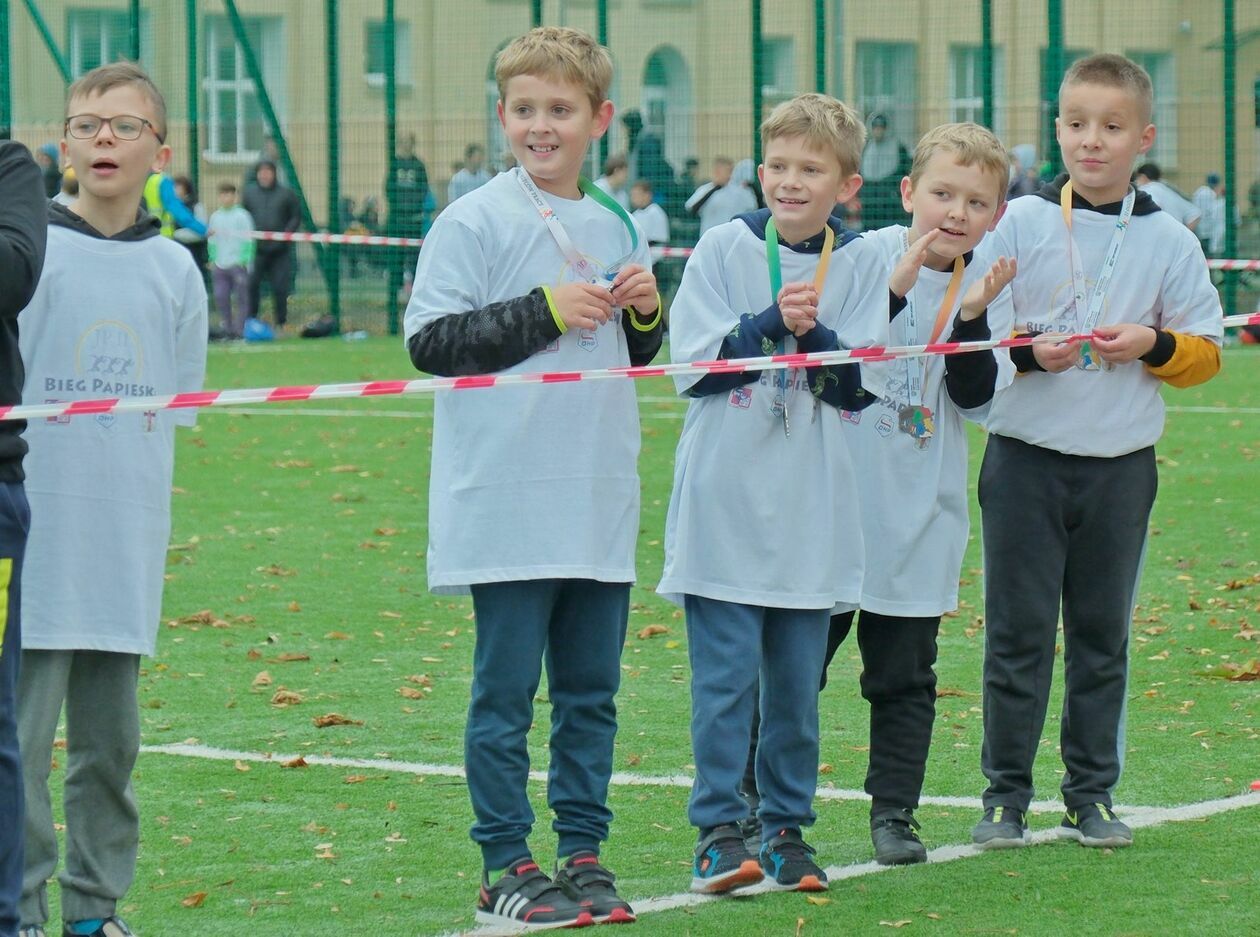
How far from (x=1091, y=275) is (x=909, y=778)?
4.35 feet

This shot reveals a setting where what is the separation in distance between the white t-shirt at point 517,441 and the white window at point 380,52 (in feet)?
79.6

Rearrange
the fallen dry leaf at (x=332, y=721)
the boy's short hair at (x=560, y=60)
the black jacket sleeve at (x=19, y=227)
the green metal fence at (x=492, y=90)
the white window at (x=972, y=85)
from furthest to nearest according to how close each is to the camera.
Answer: the white window at (x=972, y=85) → the green metal fence at (x=492, y=90) → the fallen dry leaf at (x=332, y=721) → the boy's short hair at (x=560, y=60) → the black jacket sleeve at (x=19, y=227)

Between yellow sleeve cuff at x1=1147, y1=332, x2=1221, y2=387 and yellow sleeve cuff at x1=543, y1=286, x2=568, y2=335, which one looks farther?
yellow sleeve cuff at x1=1147, y1=332, x2=1221, y2=387

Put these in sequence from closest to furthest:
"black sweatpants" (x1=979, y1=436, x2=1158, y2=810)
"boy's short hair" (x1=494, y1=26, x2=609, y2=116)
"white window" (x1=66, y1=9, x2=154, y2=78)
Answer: "boy's short hair" (x1=494, y1=26, x2=609, y2=116) < "black sweatpants" (x1=979, y1=436, x2=1158, y2=810) < "white window" (x1=66, y1=9, x2=154, y2=78)

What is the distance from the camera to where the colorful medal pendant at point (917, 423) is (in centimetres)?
505

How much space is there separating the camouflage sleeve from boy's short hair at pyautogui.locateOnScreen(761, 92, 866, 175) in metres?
0.75

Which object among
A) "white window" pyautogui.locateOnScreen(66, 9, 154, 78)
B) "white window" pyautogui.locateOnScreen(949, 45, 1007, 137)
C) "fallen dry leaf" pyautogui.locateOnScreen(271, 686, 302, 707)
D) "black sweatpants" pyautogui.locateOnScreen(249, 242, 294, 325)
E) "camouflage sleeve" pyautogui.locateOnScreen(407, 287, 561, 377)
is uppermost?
"white window" pyautogui.locateOnScreen(66, 9, 154, 78)

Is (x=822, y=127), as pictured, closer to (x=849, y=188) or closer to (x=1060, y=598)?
(x=849, y=188)

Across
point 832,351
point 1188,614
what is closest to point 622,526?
point 832,351

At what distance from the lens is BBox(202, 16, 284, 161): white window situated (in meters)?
28.3

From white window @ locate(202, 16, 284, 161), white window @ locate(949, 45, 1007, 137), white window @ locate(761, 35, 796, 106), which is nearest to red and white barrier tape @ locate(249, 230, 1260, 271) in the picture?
white window @ locate(761, 35, 796, 106)

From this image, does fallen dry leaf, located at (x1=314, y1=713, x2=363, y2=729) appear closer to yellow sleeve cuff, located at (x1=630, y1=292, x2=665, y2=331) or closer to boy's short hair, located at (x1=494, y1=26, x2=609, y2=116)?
yellow sleeve cuff, located at (x1=630, y1=292, x2=665, y2=331)

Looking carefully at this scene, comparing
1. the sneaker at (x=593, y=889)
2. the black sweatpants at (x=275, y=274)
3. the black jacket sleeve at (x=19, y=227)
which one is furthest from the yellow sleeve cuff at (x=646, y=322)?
the black sweatpants at (x=275, y=274)

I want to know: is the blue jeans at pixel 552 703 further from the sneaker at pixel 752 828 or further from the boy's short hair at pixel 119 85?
the boy's short hair at pixel 119 85
